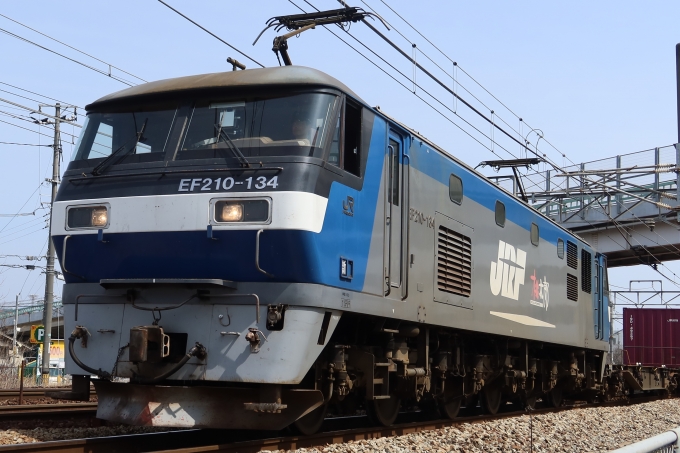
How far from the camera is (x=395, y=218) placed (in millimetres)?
9594

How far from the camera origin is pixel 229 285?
26.3ft

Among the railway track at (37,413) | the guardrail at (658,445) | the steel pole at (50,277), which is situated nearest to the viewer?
the guardrail at (658,445)

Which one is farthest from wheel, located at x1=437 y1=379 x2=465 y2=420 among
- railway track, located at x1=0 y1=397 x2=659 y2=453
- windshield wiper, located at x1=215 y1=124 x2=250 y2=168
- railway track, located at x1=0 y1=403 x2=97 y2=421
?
windshield wiper, located at x1=215 y1=124 x2=250 y2=168

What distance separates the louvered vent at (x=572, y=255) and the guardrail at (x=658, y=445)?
35.9ft

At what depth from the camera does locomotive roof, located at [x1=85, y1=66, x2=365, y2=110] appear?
853 centimetres

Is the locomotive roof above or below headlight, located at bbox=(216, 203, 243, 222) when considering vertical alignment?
above

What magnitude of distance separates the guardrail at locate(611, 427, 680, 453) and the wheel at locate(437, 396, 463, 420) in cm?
597

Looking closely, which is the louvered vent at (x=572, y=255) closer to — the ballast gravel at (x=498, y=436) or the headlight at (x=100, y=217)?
the ballast gravel at (x=498, y=436)

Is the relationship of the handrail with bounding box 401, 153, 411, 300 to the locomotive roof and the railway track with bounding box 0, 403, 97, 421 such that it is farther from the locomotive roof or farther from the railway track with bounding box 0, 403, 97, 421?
the railway track with bounding box 0, 403, 97, 421

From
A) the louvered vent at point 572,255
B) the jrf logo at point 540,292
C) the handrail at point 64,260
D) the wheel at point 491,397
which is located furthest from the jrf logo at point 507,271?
the handrail at point 64,260

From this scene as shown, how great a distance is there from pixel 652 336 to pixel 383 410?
76.5 ft

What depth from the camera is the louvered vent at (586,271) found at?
18.5 m

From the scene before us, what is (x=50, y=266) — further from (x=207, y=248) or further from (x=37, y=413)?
(x=207, y=248)

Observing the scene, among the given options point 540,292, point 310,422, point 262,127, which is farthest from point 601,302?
point 262,127
